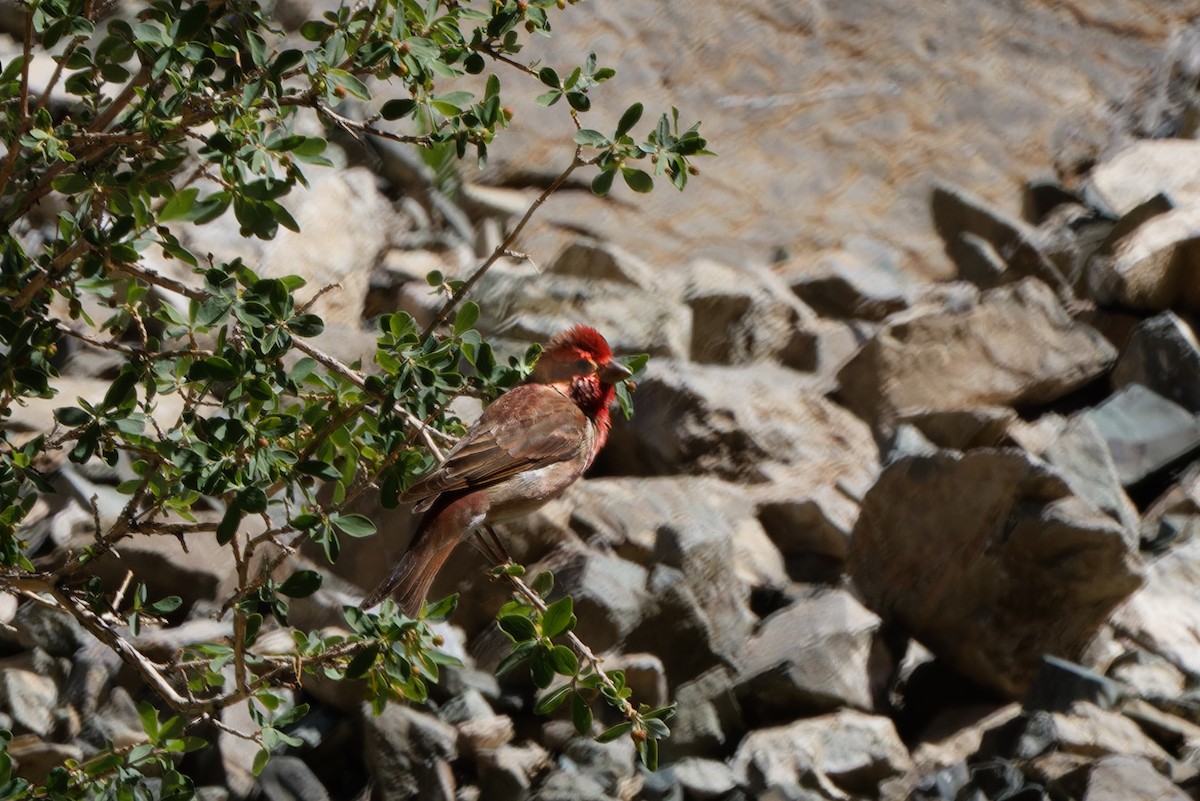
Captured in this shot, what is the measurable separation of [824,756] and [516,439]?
4.17 ft

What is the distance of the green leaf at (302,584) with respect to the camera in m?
2.95

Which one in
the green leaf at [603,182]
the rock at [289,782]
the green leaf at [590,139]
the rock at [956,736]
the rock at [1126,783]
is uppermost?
the green leaf at [590,139]

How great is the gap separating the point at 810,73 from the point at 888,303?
182cm

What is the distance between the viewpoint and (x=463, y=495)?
166 inches

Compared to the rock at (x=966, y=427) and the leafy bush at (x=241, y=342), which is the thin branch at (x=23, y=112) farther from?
the rock at (x=966, y=427)

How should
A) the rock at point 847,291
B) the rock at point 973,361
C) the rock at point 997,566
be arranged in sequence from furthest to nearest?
the rock at point 847,291 → the rock at point 973,361 → the rock at point 997,566

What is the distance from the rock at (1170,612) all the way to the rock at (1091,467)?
0.51 feet

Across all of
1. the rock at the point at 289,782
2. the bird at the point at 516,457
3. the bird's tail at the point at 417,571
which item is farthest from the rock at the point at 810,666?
the rock at the point at 289,782

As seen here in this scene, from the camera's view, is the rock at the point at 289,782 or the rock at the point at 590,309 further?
the rock at the point at 590,309

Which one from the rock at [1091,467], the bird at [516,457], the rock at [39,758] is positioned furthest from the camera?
the rock at [1091,467]

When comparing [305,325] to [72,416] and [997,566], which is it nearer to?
[72,416]

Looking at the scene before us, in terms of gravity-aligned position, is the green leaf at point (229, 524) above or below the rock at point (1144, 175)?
below

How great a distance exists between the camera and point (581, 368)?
4.59 m

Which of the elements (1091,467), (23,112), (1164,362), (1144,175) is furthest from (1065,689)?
(1144,175)
